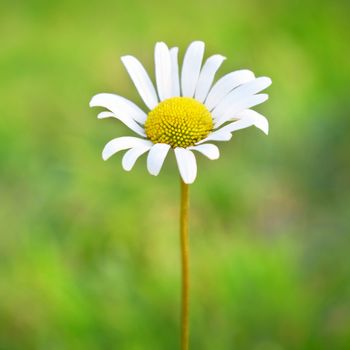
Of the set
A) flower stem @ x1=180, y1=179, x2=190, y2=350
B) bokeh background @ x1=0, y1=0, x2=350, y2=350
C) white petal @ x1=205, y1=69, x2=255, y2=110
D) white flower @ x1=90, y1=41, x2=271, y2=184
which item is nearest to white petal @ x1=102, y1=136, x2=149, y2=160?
white flower @ x1=90, y1=41, x2=271, y2=184

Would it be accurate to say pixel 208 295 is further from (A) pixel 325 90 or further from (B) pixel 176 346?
(A) pixel 325 90

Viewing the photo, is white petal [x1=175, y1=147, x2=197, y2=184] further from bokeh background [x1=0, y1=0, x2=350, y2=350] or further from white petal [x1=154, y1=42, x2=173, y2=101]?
bokeh background [x1=0, y1=0, x2=350, y2=350]

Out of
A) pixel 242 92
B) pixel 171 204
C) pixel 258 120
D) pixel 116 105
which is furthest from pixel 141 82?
pixel 171 204

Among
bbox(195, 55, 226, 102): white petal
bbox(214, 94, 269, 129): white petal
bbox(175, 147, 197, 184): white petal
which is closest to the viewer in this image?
bbox(175, 147, 197, 184): white petal

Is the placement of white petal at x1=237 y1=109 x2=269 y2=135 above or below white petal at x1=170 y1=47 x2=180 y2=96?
below

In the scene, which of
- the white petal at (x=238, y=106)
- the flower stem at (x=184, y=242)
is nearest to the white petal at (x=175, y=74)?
the white petal at (x=238, y=106)

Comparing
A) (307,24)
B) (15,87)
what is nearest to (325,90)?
Result: (307,24)
